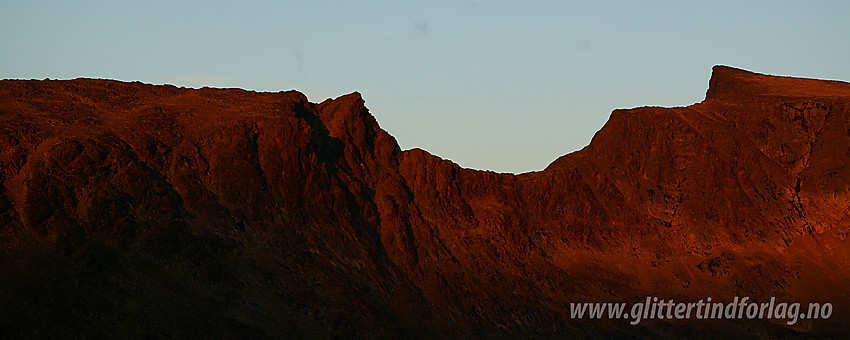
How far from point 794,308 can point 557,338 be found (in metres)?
23.0

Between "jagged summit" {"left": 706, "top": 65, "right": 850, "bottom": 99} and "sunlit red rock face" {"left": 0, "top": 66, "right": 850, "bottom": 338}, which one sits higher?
"jagged summit" {"left": 706, "top": 65, "right": 850, "bottom": 99}

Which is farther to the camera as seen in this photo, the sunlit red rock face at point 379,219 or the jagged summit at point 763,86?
the jagged summit at point 763,86

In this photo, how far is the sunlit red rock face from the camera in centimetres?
8169

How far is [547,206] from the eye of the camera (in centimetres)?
11312

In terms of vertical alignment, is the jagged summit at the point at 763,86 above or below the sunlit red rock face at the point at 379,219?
above

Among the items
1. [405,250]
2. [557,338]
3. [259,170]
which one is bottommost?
[557,338]

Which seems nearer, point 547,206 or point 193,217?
point 193,217

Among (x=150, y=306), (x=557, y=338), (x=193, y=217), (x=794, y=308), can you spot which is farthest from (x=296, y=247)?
(x=794, y=308)

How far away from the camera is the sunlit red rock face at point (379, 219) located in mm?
81688

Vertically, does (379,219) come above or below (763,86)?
below

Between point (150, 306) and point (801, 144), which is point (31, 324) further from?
point (801, 144)

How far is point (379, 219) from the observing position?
103250 mm

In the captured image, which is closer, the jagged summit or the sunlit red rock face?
the sunlit red rock face

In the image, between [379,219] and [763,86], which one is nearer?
[379,219]
